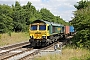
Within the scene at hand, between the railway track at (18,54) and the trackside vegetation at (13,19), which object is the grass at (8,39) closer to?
the railway track at (18,54)

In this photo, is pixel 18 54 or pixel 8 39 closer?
pixel 18 54

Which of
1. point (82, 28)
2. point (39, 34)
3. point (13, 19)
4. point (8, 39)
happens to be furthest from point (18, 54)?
point (13, 19)

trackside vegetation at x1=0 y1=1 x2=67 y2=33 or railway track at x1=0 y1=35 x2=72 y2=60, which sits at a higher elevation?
trackside vegetation at x1=0 y1=1 x2=67 y2=33

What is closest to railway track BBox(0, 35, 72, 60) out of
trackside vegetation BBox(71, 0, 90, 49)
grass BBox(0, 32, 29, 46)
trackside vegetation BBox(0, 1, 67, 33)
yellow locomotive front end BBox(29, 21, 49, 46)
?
yellow locomotive front end BBox(29, 21, 49, 46)

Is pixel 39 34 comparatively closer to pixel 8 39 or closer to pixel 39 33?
pixel 39 33

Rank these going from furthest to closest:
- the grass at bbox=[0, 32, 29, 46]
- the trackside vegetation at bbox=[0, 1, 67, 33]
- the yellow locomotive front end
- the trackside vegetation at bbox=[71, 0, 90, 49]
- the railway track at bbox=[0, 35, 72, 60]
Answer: the trackside vegetation at bbox=[0, 1, 67, 33] < the grass at bbox=[0, 32, 29, 46] < the yellow locomotive front end < the trackside vegetation at bbox=[71, 0, 90, 49] < the railway track at bbox=[0, 35, 72, 60]

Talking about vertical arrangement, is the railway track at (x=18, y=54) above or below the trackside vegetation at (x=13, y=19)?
below

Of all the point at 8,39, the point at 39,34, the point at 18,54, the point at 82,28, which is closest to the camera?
the point at 18,54

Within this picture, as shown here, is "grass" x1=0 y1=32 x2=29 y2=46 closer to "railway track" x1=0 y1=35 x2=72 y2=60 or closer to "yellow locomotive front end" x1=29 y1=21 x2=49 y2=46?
"yellow locomotive front end" x1=29 y1=21 x2=49 y2=46

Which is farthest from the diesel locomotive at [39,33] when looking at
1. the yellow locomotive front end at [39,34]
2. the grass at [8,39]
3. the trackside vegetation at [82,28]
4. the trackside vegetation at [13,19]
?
the trackside vegetation at [13,19]

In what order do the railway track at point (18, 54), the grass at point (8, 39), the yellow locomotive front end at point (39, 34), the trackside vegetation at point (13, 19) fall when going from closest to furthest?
the railway track at point (18, 54) → the yellow locomotive front end at point (39, 34) → the grass at point (8, 39) → the trackside vegetation at point (13, 19)

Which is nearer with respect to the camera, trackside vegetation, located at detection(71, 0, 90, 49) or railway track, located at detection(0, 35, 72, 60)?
railway track, located at detection(0, 35, 72, 60)

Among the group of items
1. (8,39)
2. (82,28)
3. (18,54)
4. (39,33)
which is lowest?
(18,54)

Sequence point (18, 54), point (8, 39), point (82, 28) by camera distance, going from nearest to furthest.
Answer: point (18, 54), point (82, 28), point (8, 39)
